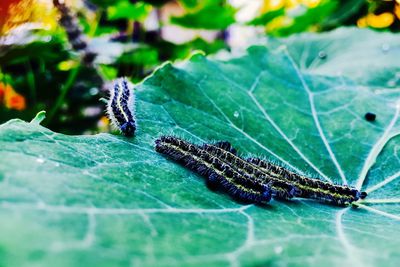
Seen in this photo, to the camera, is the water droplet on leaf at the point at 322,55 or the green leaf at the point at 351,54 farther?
the water droplet on leaf at the point at 322,55

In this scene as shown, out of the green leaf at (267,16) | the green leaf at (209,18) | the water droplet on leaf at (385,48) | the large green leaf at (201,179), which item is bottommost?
the large green leaf at (201,179)

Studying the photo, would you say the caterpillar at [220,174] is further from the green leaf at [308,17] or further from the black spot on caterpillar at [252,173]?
the green leaf at [308,17]

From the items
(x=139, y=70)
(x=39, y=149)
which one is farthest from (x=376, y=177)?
Result: (x=139, y=70)

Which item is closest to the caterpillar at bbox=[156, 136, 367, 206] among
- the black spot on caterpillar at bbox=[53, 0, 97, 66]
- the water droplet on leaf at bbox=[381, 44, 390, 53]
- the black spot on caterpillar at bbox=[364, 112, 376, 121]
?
the black spot on caterpillar at bbox=[364, 112, 376, 121]

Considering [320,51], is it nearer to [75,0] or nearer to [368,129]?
[368,129]

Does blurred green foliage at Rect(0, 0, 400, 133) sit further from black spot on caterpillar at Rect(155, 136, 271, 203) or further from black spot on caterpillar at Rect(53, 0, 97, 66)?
black spot on caterpillar at Rect(155, 136, 271, 203)

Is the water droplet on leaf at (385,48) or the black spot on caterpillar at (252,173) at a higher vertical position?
the water droplet on leaf at (385,48)

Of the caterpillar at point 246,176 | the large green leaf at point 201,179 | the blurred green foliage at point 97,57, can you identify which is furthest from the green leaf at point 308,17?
the caterpillar at point 246,176

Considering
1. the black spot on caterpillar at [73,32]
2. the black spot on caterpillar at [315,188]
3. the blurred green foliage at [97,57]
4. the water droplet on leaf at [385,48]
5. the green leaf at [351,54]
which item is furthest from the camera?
the water droplet on leaf at [385,48]
